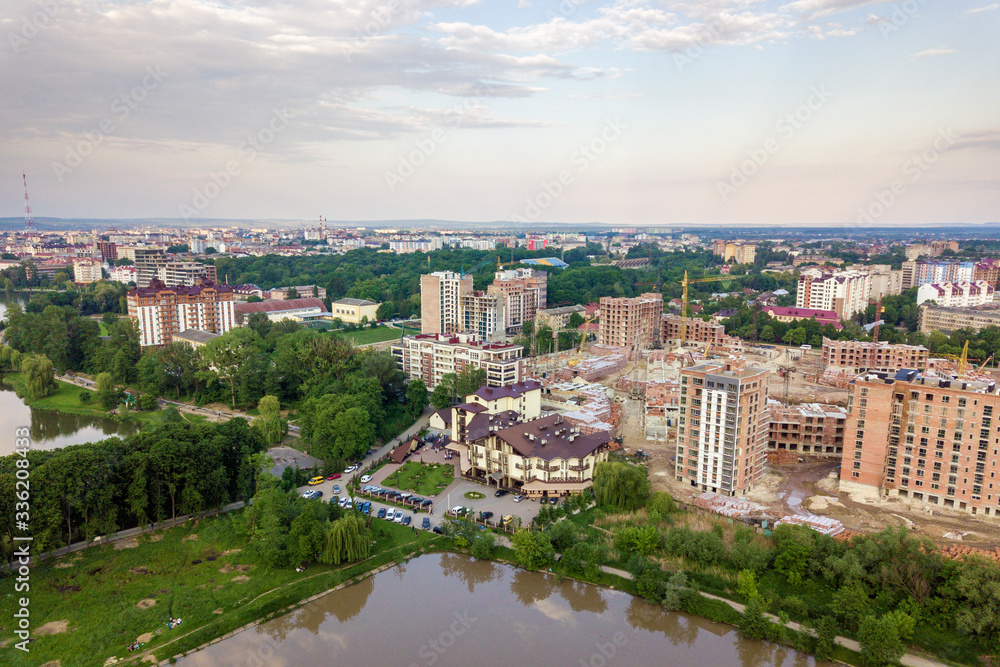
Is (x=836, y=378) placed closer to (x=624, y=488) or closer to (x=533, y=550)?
(x=624, y=488)

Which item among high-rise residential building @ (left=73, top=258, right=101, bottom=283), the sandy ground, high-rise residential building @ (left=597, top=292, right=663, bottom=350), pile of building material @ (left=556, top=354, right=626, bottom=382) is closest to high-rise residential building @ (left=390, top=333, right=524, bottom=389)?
pile of building material @ (left=556, top=354, right=626, bottom=382)

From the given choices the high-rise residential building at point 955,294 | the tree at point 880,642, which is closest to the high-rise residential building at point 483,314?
the tree at point 880,642

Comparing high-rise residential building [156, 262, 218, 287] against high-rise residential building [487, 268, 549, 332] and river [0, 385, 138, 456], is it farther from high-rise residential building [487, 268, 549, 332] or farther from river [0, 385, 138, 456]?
river [0, 385, 138, 456]

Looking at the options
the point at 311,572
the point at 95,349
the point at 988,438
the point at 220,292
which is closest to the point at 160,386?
the point at 95,349

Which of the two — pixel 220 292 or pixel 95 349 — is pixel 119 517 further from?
pixel 220 292

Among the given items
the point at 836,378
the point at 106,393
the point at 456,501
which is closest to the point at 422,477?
the point at 456,501
